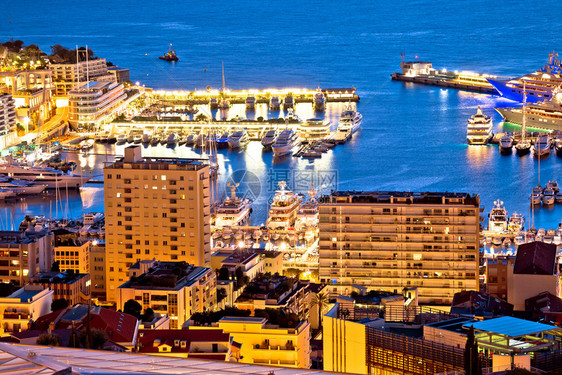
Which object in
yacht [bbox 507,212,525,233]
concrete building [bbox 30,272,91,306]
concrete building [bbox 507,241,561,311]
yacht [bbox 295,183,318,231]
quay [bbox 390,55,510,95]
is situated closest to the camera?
concrete building [bbox 507,241,561,311]

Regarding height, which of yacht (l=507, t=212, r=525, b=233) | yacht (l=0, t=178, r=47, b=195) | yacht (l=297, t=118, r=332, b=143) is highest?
yacht (l=297, t=118, r=332, b=143)

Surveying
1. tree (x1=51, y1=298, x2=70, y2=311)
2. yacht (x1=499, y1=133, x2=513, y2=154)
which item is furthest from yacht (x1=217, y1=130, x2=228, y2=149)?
tree (x1=51, y1=298, x2=70, y2=311)

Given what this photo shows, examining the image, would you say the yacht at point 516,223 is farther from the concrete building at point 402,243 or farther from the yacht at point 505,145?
the yacht at point 505,145

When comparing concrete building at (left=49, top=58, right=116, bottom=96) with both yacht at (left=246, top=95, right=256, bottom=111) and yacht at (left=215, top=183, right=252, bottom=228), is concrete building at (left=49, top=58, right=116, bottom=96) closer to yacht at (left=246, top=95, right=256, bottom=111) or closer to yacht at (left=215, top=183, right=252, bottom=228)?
yacht at (left=246, top=95, right=256, bottom=111)

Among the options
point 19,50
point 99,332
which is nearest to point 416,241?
point 99,332

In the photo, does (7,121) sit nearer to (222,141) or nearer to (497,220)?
(222,141)

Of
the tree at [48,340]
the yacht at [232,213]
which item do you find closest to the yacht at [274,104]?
the yacht at [232,213]

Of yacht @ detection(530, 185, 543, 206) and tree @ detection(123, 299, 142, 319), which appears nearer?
tree @ detection(123, 299, 142, 319)
